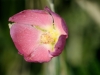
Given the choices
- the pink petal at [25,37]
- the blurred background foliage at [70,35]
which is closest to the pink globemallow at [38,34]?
the pink petal at [25,37]

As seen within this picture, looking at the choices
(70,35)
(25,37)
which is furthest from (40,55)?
(70,35)

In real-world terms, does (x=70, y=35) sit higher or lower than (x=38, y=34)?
lower

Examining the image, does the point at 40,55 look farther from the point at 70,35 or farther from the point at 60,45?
the point at 70,35

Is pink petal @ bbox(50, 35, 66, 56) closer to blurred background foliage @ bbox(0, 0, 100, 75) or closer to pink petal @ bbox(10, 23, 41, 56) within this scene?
pink petal @ bbox(10, 23, 41, 56)

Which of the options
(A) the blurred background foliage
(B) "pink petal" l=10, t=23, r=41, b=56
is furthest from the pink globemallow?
(A) the blurred background foliage

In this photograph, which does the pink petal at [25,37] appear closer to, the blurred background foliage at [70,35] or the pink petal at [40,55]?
the pink petal at [40,55]

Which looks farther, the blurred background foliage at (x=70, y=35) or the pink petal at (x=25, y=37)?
the blurred background foliage at (x=70, y=35)

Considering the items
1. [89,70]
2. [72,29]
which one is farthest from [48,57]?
[72,29]
